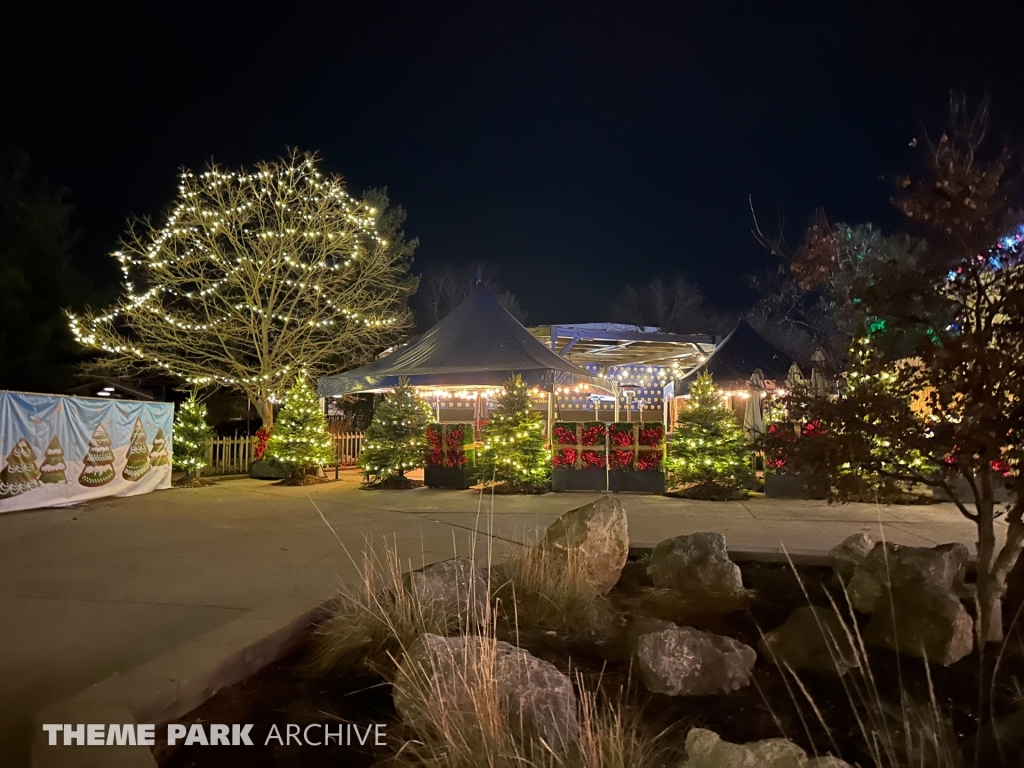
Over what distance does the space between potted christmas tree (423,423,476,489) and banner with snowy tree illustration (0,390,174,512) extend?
534 centimetres

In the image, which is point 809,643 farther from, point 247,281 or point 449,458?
point 247,281

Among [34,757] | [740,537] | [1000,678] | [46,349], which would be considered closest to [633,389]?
[740,537]

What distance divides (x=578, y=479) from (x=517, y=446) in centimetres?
135

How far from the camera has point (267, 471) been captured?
54.6 feet

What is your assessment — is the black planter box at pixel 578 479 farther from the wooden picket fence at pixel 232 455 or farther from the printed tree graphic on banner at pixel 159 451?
the printed tree graphic on banner at pixel 159 451

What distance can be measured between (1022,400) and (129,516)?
35.7ft

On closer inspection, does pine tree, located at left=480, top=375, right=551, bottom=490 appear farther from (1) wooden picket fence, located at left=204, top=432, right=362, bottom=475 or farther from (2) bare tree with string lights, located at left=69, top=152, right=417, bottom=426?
(2) bare tree with string lights, located at left=69, top=152, right=417, bottom=426

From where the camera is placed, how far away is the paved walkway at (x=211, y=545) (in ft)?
14.2

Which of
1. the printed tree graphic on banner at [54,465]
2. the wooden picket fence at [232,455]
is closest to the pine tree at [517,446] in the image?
the wooden picket fence at [232,455]

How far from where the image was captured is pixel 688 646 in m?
3.87

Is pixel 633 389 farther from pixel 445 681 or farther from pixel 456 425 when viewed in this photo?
pixel 445 681

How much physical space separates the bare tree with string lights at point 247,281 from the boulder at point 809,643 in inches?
696

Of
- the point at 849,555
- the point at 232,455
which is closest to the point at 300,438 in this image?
the point at 232,455

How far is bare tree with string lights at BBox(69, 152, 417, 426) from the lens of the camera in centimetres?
1955
